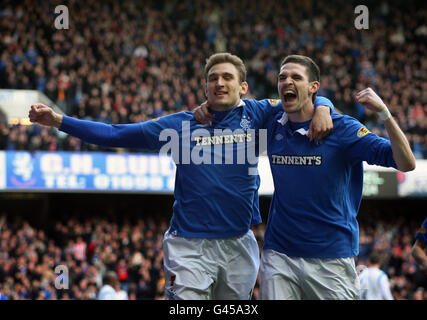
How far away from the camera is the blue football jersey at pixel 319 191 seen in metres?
4.12

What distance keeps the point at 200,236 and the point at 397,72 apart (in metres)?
19.4

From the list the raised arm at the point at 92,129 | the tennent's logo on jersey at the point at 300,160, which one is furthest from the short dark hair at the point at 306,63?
the raised arm at the point at 92,129

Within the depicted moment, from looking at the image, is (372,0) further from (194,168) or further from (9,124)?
(194,168)

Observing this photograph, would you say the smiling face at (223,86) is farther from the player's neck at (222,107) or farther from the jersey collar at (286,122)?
the jersey collar at (286,122)

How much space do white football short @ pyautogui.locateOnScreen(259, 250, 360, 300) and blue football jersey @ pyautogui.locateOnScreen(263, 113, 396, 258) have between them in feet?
0.18

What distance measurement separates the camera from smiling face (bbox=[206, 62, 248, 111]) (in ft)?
14.7

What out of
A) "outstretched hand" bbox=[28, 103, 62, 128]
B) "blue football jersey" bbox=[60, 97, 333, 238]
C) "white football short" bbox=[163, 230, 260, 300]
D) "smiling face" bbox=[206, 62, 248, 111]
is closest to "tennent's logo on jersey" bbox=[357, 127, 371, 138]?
"blue football jersey" bbox=[60, 97, 333, 238]

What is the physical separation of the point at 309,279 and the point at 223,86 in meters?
1.48

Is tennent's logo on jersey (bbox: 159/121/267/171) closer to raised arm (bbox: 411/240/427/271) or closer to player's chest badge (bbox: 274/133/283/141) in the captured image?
player's chest badge (bbox: 274/133/283/141)

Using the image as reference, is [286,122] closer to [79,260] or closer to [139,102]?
[79,260]

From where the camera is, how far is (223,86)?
4.49m

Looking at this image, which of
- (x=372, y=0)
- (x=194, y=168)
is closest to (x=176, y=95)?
(x=372, y=0)

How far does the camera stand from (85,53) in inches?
775

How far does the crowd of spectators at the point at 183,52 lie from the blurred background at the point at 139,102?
0.05 meters
